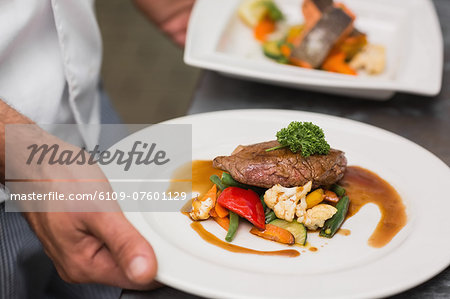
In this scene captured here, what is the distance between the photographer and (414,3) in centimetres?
266

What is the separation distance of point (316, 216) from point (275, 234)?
5.0 inches

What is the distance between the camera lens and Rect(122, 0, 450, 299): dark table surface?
6.57 feet

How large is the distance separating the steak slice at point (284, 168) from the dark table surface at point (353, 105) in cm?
61

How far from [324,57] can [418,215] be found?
104cm

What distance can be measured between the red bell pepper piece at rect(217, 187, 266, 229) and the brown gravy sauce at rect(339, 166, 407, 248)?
27 centimetres

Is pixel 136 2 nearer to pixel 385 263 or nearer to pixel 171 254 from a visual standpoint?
pixel 171 254


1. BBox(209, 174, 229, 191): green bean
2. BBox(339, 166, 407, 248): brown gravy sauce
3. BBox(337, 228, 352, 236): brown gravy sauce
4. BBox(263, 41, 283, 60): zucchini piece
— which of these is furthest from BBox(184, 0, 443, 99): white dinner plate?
BBox(337, 228, 352, 236): brown gravy sauce

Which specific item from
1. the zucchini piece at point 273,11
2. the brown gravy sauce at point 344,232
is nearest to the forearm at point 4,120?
the brown gravy sauce at point 344,232

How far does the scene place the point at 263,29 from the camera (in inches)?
103

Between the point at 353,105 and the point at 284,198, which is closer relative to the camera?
the point at 284,198

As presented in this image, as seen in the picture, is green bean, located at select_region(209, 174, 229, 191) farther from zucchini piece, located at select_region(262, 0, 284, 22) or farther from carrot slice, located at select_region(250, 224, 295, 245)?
zucchini piece, located at select_region(262, 0, 284, 22)

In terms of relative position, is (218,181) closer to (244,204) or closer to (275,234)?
(244,204)

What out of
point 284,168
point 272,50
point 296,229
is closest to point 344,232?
point 296,229

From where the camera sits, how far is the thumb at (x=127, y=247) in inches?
45.5
